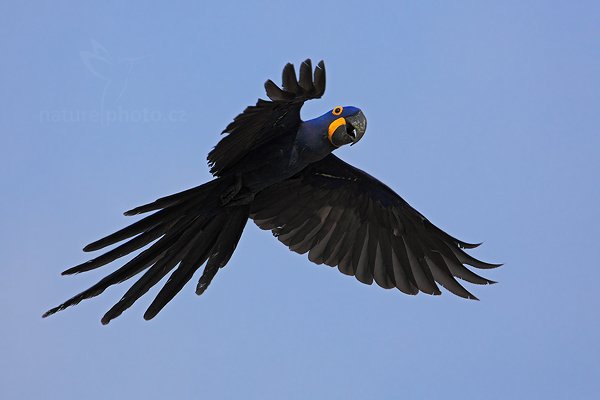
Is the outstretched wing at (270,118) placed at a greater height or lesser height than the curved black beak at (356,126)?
lesser

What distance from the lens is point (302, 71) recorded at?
708 cm

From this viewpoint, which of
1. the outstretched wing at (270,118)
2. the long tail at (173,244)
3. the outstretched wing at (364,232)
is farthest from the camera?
the outstretched wing at (364,232)

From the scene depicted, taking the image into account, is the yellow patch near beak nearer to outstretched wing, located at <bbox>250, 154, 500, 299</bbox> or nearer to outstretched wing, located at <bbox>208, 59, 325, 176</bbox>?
outstretched wing, located at <bbox>208, 59, 325, 176</bbox>

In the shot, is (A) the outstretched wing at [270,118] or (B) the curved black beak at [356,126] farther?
(B) the curved black beak at [356,126]

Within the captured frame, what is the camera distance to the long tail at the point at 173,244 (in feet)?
26.0

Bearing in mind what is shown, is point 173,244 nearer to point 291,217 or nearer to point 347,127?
point 291,217

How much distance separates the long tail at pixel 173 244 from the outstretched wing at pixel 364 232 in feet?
2.69

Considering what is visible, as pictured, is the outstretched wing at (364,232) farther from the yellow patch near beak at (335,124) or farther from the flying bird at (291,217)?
the yellow patch near beak at (335,124)

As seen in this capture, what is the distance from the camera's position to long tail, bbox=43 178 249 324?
7.92 m

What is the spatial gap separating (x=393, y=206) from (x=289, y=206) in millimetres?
1073

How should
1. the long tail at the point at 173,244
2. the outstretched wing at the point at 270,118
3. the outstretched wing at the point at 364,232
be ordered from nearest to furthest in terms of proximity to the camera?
1. the outstretched wing at the point at 270,118
2. the long tail at the point at 173,244
3. the outstretched wing at the point at 364,232

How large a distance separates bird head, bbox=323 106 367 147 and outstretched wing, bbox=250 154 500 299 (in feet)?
4.45

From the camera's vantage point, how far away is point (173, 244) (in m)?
8.34

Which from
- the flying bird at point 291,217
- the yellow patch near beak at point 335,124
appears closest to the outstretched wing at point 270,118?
the flying bird at point 291,217
